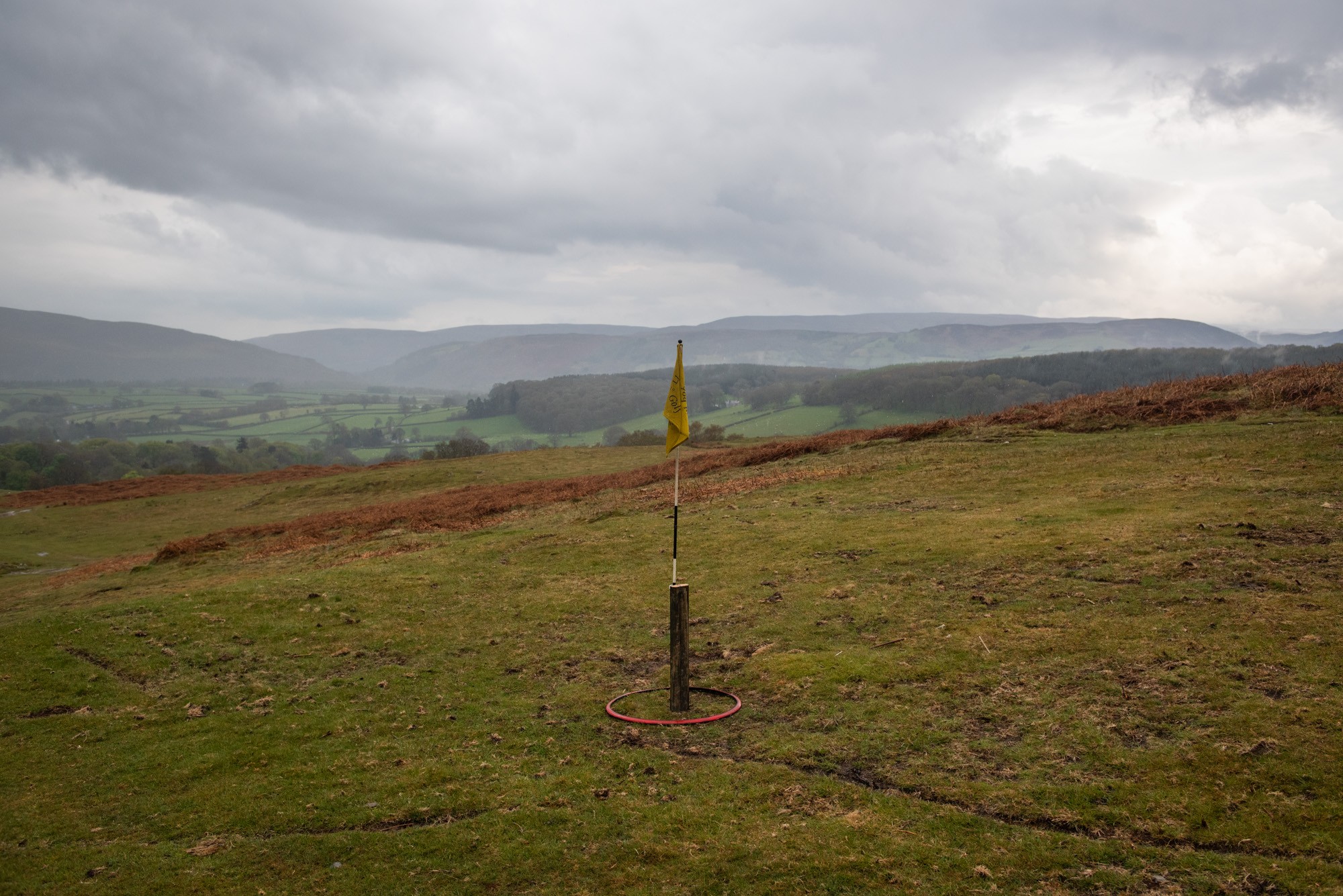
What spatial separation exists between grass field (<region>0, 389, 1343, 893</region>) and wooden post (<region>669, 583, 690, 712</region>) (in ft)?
1.66

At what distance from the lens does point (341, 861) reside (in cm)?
758

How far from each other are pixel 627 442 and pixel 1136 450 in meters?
50.7

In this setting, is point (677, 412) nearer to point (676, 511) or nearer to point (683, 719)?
point (676, 511)

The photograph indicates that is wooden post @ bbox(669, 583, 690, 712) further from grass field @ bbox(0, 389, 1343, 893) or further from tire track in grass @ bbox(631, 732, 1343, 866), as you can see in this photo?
tire track in grass @ bbox(631, 732, 1343, 866)

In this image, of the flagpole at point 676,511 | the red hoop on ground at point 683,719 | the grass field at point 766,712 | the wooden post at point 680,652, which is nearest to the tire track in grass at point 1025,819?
the grass field at point 766,712

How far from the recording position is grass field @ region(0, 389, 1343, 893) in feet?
23.3

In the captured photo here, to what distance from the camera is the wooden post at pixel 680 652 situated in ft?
34.6

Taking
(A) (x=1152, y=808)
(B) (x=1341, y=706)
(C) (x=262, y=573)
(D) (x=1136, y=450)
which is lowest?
(C) (x=262, y=573)

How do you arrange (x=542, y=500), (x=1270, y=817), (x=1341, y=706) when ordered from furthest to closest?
(x=542, y=500) → (x=1341, y=706) → (x=1270, y=817)

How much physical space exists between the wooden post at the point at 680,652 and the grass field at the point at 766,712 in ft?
1.66

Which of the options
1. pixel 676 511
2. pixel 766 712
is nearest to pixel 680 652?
pixel 766 712

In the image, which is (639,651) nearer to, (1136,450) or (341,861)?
(341,861)

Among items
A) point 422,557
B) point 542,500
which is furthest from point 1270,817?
point 542,500

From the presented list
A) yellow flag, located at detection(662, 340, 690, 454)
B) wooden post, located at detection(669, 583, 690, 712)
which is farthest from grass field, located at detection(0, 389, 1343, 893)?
yellow flag, located at detection(662, 340, 690, 454)
